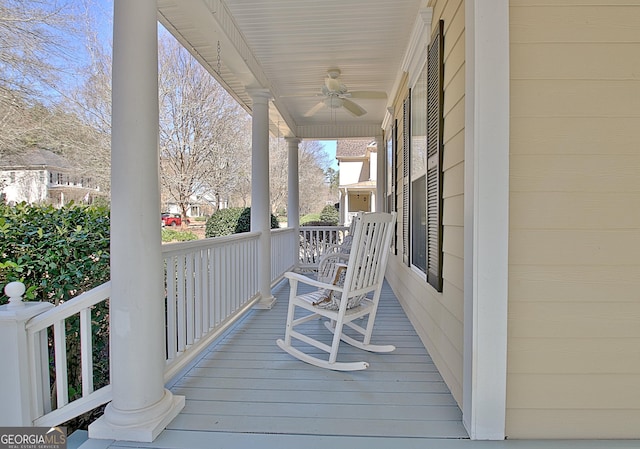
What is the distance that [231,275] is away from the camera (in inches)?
134

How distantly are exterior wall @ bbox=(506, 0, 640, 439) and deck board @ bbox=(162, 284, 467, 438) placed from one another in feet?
1.68

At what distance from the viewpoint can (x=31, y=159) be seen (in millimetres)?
7297

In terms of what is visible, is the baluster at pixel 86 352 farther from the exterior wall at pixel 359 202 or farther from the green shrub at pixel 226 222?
the exterior wall at pixel 359 202

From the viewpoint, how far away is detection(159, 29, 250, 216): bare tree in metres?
11.3

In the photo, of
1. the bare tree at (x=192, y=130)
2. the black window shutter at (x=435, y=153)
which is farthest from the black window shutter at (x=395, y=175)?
the bare tree at (x=192, y=130)

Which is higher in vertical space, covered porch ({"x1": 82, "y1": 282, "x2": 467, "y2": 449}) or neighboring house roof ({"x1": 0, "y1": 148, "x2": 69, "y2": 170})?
neighboring house roof ({"x1": 0, "y1": 148, "x2": 69, "y2": 170})

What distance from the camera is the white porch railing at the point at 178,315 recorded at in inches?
69.1

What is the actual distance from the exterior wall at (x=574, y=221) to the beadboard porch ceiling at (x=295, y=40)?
1.44 meters

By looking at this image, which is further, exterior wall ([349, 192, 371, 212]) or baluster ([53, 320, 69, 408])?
exterior wall ([349, 192, 371, 212])

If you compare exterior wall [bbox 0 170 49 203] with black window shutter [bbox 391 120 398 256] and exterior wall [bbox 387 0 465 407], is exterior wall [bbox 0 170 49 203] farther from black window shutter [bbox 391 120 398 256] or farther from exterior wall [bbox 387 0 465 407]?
exterior wall [bbox 387 0 465 407]

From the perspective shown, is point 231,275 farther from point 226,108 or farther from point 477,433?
point 226,108

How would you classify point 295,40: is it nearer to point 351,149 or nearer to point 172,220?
point 172,220

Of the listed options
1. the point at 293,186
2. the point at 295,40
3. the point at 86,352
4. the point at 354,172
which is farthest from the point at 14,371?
the point at 354,172

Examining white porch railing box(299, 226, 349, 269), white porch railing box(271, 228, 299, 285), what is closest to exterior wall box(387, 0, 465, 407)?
white porch railing box(271, 228, 299, 285)
